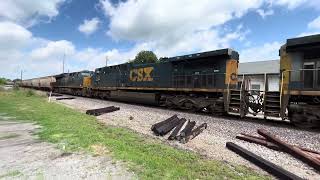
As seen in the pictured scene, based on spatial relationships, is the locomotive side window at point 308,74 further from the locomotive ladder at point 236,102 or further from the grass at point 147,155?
the grass at point 147,155

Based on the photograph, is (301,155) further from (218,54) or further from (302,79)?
(218,54)

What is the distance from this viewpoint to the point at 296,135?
955 centimetres

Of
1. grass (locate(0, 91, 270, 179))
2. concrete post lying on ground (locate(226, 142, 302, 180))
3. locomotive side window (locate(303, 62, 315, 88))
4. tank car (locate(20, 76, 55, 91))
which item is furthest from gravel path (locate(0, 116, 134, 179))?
tank car (locate(20, 76, 55, 91))

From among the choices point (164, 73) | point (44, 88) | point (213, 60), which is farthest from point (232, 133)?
point (44, 88)

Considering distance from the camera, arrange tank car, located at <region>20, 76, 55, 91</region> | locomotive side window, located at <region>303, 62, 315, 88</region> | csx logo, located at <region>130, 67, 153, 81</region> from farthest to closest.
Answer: tank car, located at <region>20, 76, 55, 91</region> → csx logo, located at <region>130, 67, 153, 81</region> → locomotive side window, located at <region>303, 62, 315, 88</region>

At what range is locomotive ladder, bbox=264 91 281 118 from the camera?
476 inches

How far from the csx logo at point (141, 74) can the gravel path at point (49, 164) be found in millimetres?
13822

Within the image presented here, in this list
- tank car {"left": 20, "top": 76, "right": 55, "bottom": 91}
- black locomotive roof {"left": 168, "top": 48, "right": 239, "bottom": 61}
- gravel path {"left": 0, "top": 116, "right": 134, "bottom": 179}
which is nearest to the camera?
gravel path {"left": 0, "top": 116, "right": 134, "bottom": 179}

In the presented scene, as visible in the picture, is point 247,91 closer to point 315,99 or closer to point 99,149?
point 315,99

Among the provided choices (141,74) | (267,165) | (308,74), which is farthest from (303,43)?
(141,74)

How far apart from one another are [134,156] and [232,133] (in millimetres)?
4297

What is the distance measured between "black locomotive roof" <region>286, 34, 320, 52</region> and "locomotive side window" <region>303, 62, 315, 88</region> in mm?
647

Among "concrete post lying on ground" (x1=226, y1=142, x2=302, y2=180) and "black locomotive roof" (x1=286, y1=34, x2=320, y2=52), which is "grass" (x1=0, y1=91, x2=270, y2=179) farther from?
"black locomotive roof" (x1=286, y1=34, x2=320, y2=52)

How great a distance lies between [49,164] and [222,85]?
433 inches
